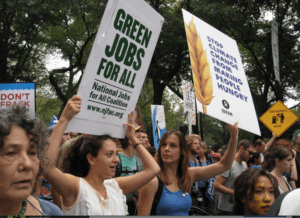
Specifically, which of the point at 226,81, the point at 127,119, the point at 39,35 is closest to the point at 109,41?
the point at 127,119

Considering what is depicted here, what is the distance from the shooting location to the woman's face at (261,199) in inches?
109

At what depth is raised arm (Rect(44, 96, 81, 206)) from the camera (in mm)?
2299

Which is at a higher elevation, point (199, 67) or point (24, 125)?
point (199, 67)

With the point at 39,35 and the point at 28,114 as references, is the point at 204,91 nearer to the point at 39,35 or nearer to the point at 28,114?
the point at 28,114

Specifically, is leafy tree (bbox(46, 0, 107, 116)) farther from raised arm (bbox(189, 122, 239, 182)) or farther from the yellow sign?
raised arm (bbox(189, 122, 239, 182))

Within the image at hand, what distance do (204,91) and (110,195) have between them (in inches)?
52.4

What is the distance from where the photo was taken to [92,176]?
2.75m

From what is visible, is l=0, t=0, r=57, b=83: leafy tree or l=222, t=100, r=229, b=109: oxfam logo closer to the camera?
l=222, t=100, r=229, b=109: oxfam logo

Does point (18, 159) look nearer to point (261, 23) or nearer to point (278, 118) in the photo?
point (278, 118)

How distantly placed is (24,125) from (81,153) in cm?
128

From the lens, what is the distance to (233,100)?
3697 millimetres

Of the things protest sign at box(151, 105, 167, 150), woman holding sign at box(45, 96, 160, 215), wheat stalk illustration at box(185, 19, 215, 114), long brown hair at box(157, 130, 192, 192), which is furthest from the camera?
protest sign at box(151, 105, 167, 150)

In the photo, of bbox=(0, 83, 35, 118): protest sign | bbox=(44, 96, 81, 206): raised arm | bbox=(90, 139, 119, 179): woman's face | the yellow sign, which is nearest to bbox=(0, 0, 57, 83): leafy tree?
bbox=(0, 83, 35, 118): protest sign

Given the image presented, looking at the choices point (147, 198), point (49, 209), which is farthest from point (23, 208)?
point (147, 198)
